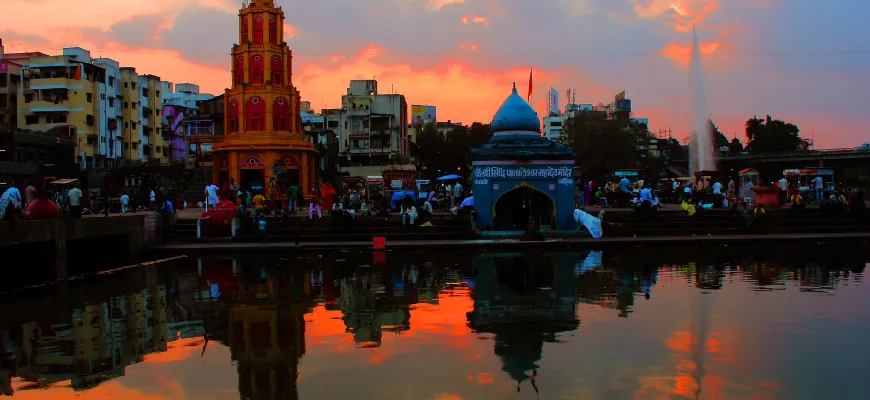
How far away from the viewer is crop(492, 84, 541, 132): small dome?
30797mm

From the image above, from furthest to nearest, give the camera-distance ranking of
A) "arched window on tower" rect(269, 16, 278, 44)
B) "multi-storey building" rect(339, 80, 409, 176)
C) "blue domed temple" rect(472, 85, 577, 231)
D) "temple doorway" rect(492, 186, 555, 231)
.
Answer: "multi-storey building" rect(339, 80, 409, 176)
"arched window on tower" rect(269, 16, 278, 44)
"temple doorway" rect(492, 186, 555, 231)
"blue domed temple" rect(472, 85, 577, 231)

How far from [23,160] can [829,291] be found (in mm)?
50122

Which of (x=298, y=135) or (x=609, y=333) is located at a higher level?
(x=298, y=135)

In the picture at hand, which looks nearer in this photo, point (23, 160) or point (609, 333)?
point (609, 333)

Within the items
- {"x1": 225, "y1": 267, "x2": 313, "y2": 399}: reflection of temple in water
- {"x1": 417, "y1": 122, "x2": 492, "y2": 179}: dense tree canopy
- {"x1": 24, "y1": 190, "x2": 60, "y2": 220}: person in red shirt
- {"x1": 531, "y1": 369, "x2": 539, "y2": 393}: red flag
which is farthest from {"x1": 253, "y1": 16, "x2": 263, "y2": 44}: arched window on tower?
{"x1": 531, "y1": 369, "x2": 539, "y2": 393}: red flag

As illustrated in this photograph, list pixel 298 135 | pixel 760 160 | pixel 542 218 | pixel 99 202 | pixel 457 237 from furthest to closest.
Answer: pixel 760 160 → pixel 298 135 → pixel 99 202 → pixel 542 218 → pixel 457 237

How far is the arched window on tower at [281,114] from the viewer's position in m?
45.3

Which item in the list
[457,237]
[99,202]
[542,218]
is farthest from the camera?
[99,202]

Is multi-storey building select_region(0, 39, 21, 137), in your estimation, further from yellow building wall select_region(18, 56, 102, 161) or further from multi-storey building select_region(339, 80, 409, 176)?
multi-storey building select_region(339, 80, 409, 176)

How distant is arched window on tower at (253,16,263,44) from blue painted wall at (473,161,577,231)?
2305 cm

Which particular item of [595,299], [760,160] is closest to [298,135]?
[595,299]

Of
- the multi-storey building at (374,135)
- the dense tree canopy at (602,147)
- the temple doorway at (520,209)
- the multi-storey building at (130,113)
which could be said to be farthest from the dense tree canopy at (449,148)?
the temple doorway at (520,209)

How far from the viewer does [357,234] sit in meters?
27.3

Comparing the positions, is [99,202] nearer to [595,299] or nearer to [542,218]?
[542,218]
